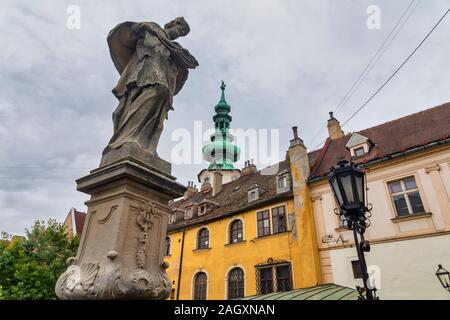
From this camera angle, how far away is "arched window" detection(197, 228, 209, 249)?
19.4 meters

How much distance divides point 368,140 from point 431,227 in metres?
5.32

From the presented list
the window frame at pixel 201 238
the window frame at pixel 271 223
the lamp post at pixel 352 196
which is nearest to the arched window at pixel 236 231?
the window frame at pixel 271 223

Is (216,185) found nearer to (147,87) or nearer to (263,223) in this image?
(263,223)

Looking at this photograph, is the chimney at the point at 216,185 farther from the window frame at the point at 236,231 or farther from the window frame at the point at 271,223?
the window frame at the point at 271,223

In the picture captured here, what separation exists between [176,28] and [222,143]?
4827cm

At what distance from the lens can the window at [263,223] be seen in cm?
1660

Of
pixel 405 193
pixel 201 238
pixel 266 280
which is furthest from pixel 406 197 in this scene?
pixel 201 238

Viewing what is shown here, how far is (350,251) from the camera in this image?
1327 centimetres

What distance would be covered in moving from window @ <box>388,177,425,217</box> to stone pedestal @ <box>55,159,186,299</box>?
40.9 feet

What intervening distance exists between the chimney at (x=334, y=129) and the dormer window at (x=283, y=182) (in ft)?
16.4

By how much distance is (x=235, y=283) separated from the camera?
1678 centimetres
